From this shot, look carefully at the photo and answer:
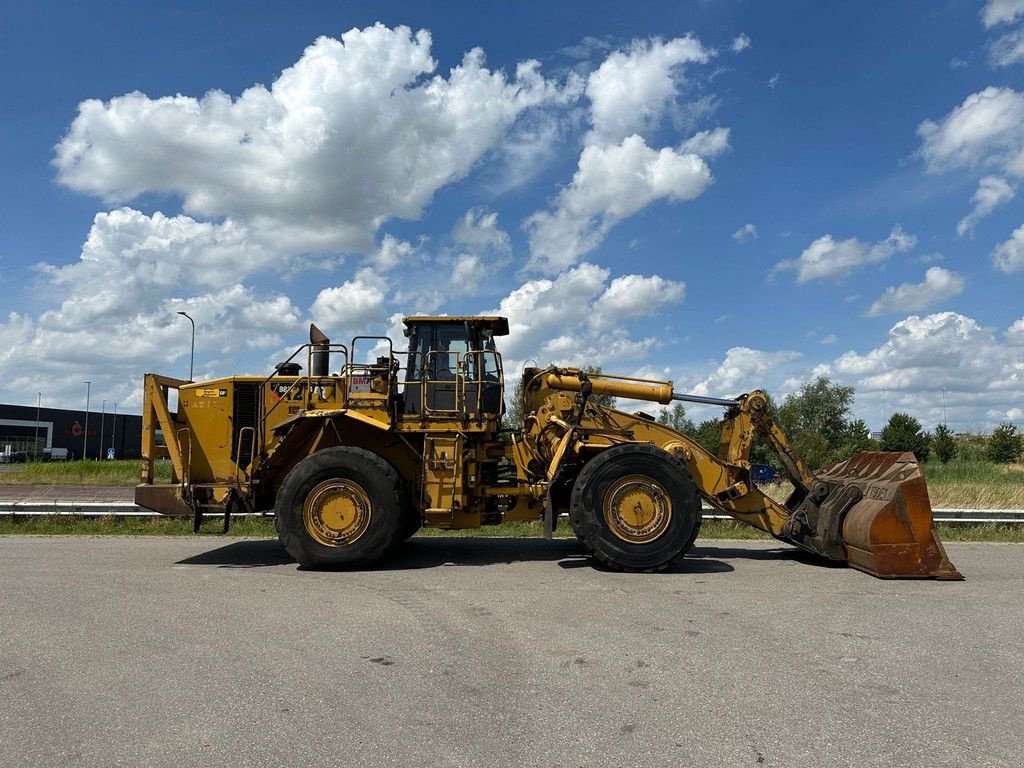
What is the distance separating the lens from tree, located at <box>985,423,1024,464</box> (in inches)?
1795

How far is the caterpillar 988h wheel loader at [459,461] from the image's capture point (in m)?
9.20

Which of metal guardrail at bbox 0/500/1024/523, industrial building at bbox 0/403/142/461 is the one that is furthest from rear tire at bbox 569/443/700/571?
industrial building at bbox 0/403/142/461

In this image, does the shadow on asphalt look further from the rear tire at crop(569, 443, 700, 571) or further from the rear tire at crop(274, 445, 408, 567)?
the rear tire at crop(274, 445, 408, 567)

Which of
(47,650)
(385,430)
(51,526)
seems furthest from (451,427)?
(51,526)

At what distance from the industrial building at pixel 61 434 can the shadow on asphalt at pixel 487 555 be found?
211 ft

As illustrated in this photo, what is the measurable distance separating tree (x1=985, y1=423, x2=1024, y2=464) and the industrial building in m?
66.8

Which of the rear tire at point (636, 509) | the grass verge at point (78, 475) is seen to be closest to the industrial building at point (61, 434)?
the grass verge at point (78, 475)

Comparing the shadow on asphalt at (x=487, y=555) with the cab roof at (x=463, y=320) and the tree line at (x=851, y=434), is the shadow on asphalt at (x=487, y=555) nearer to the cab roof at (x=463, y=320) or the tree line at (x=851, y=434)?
the cab roof at (x=463, y=320)

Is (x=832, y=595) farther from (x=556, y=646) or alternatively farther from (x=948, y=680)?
(x=556, y=646)

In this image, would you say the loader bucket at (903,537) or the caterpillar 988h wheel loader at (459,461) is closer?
the loader bucket at (903,537)

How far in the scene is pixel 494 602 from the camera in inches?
288

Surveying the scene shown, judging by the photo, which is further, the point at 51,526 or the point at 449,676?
the point at 51,526

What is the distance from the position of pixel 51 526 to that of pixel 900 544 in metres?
13.6

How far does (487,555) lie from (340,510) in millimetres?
2341
